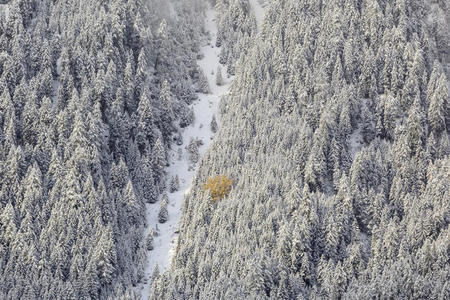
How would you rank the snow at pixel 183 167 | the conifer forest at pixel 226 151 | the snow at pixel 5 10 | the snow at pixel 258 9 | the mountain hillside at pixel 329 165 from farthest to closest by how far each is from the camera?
1. the snow at pixel 258 9
2. the snow at pixel 5 10
3. the snow at pixel 183 167
4. the conifer forest at pixel 226 151
5. the mountain hillside at pixel 329 165

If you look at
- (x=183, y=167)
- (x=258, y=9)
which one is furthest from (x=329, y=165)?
(x=258, y=9)

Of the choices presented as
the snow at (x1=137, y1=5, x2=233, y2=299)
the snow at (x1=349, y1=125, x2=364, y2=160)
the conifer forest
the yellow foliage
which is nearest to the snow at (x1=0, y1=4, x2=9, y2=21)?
the conifer forest

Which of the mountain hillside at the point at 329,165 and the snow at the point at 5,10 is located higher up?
the snow at the point at 5,10

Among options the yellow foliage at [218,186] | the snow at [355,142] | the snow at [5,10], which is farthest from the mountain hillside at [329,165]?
the snow at [5,10]

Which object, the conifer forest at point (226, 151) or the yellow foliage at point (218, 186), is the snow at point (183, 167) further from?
the yellow foliage at point (218, 186)

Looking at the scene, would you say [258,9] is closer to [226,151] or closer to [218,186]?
[226,151]

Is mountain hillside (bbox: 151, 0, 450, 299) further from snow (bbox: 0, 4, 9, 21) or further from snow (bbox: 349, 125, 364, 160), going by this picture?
snow (bbox: 0, 4, 9, 21)

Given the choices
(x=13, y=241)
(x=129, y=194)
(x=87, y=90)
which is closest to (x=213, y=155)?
(x=129, y=194)
